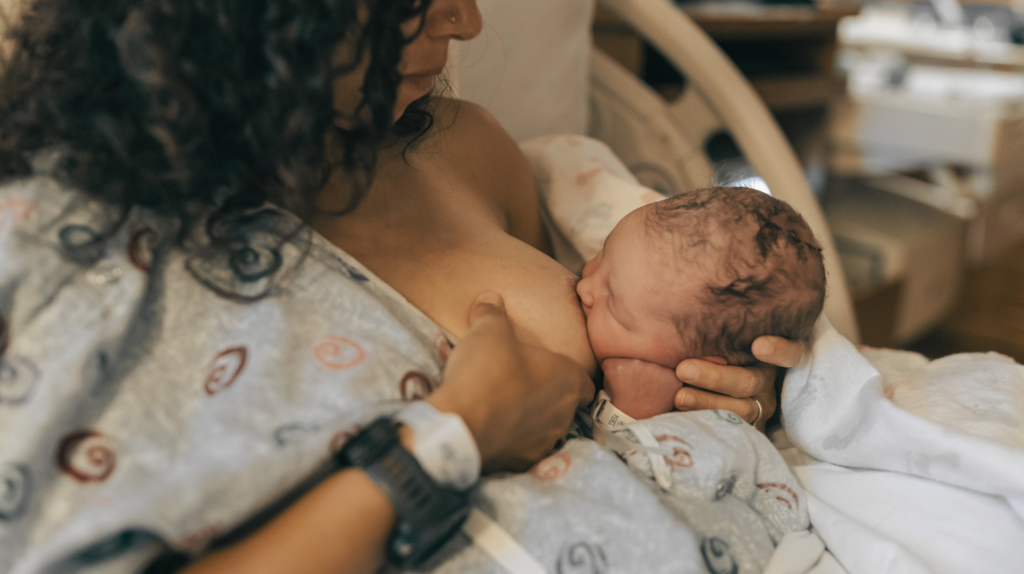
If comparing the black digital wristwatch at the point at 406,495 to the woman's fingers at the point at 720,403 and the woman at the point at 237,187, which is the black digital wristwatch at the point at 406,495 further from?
the woman's fingers at the point at 720,403

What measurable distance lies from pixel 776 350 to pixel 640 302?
156 mm

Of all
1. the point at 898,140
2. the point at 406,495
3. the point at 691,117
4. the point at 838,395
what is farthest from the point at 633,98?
the point at 898,140

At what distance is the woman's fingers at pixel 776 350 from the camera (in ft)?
2.42

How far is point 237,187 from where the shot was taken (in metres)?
0.62

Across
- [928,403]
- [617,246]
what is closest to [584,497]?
[617,246]

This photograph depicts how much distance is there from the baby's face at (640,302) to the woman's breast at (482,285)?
0.03m

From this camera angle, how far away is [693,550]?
567mm

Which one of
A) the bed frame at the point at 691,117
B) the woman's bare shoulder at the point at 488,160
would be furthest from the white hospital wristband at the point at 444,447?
the bed frame at the point at 691,117

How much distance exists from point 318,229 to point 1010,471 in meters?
0.73

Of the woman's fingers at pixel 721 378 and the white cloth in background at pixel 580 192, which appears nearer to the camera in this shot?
the woman's fingers at pixel 721 378

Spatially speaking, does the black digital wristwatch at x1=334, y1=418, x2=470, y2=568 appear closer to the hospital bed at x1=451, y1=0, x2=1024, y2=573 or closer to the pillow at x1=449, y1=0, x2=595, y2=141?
the hospital bed at x1=451, y1=0, x2=1024, y2=573

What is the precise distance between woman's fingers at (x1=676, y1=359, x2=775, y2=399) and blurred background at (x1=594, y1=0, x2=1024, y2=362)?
106cm

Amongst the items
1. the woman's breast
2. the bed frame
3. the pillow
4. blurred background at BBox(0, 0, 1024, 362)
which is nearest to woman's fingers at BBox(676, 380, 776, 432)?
the woman's breast

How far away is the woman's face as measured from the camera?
655mm
